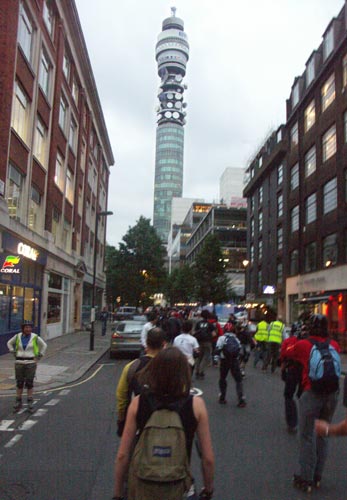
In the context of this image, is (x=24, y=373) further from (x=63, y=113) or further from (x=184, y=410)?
(x=63, y=113)

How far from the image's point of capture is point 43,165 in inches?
971

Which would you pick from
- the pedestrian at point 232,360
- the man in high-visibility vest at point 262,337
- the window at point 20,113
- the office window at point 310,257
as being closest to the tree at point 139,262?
the office window at point 310,257

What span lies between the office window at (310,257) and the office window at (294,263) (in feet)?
6.44

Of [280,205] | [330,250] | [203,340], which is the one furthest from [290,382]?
[280,205]

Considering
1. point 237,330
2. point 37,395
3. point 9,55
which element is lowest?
point 37,395

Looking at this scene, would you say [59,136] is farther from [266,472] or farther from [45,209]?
[266,472]

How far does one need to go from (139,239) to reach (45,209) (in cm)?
2122

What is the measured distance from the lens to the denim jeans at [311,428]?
5188 mm

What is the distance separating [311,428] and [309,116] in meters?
36.1

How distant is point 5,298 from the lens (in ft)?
60.7

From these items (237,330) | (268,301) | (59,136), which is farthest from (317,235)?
(237,330)

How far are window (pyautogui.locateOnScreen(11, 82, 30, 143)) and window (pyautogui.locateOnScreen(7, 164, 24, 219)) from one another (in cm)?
171

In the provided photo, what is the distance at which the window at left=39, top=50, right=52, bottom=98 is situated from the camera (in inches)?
947

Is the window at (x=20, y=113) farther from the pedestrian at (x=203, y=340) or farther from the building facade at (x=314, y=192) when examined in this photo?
the building facade at (x=314, y=192)
